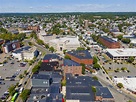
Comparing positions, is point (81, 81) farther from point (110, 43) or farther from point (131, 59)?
point (110, 43)

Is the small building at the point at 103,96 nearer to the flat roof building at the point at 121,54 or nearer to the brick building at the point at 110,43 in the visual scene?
the flat roof building at the point at 121,54

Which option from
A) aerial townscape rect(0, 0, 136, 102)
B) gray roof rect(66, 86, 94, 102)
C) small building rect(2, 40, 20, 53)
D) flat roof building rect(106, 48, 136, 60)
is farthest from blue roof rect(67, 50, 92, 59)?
small building rect(2, 40, 20, 53)

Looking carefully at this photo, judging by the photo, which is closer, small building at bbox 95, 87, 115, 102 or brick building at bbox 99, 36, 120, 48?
small building at bbox 95, 87, 115, 102

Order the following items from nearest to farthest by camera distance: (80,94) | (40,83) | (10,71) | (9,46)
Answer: (80,94) → (40,83) → (10,71) → (9,46)

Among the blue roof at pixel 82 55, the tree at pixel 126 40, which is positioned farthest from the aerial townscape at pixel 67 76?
the tree at pixel 126 40

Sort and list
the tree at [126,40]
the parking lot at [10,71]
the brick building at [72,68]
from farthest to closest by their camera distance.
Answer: the tree at [126,40] < the brick building at [72,68] < the parking lot at [10,71]

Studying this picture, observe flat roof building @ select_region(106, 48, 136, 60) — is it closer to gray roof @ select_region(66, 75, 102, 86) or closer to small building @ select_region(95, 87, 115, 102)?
gray roof @ select_region(66, 75, 102, 86)

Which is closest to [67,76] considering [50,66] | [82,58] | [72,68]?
[72,68]

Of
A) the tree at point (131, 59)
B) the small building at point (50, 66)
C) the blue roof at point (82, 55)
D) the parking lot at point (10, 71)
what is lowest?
the parking lot at point (10, 71)

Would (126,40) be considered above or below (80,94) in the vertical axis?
above

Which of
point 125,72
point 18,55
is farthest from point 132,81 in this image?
point 18,55

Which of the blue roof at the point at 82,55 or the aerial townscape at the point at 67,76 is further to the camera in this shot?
the blue roof at the point at 82,55

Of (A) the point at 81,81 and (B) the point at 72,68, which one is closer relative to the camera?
(A) the point at 81,81
